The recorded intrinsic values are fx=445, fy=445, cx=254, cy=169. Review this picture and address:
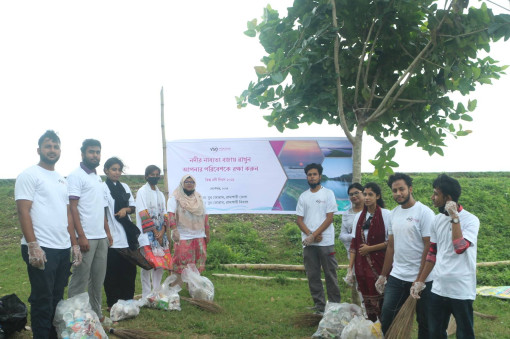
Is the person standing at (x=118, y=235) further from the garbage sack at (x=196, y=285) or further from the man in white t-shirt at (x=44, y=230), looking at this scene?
the man in white t-shirt at (x=44, y=230)

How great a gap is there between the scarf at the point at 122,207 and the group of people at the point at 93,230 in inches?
0.4

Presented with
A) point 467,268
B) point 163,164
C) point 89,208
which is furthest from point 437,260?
point 163,164

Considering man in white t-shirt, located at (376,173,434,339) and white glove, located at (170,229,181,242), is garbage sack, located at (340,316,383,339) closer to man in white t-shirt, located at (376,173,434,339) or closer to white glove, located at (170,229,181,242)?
man in white t-shirt, located at (376,173,434,339)

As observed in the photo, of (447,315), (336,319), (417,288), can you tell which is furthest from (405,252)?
(336,319)

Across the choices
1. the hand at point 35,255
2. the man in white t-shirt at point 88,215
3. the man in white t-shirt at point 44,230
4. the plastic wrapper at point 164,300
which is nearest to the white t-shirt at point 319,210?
the plastic wrapper at point 164,300

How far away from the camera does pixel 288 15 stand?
4746 millimetres

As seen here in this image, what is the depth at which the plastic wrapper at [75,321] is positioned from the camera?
3.93 meters

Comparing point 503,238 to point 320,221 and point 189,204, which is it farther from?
point 189,204

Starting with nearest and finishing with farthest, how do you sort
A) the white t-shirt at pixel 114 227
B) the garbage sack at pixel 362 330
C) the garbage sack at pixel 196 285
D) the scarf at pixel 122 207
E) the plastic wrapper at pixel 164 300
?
1. the garbage sack at pixel 362 330
2. the white t-shirt at pixel 114 227
3. the scarf at pixel 122 207
4. the plastic wrapper at pixel 164 300
5. the garbage sack at pixel 196 285

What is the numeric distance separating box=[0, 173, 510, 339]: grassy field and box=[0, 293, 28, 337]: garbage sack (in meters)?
0.21

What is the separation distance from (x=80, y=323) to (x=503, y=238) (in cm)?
936

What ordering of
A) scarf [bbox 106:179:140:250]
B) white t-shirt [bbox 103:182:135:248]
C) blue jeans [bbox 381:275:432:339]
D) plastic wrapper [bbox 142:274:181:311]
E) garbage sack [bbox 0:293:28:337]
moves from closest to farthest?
→ blue jeans [bbox 381:275:432:339]
garbage sack [bbox 0:293:28:337]
white t-shirt [bbox 103:182:135:248]
scarf [bbox 106:179:140:250]
plastic wrapper [bbox 142:274:181:311]

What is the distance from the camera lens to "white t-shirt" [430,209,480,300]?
3.20 meters

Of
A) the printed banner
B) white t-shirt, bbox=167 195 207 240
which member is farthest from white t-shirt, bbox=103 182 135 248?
the printed banner
